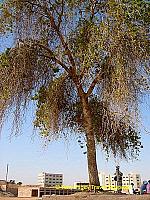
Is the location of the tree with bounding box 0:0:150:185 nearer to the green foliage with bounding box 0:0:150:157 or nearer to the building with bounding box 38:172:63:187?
the green foliage with bounding box 0:0:150:157

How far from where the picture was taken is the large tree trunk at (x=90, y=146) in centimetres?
859

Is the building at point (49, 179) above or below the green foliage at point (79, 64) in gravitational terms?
below

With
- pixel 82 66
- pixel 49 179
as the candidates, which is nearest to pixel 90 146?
pixel 82 66

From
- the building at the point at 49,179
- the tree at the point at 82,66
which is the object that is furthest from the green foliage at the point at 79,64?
the building at the point at 49,179

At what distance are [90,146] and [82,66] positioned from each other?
189cm

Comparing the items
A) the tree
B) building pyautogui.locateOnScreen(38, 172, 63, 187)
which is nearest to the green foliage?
the tree

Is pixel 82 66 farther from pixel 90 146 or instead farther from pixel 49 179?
pixel 49 179

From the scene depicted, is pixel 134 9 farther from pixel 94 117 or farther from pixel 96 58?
pixel 94 117

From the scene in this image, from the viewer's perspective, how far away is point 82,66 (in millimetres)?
8656

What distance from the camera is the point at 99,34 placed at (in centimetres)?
809

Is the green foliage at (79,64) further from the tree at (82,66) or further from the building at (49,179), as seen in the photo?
the building at (49,179)

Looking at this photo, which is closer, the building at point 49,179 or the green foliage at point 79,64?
the green foliage at point 79,64

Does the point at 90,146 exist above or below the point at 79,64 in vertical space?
below

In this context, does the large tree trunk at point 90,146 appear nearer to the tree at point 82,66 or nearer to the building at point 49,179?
the tree at point 82,66
